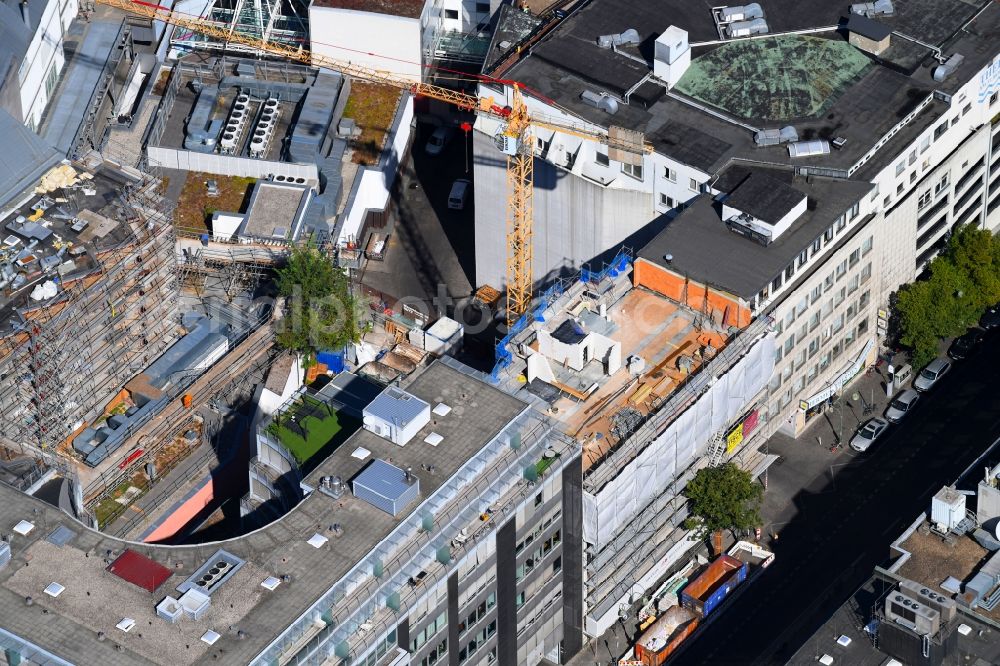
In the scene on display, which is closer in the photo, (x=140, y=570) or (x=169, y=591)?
(x=169, y=591)

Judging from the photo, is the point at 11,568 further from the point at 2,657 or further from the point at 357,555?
the point at 357,555

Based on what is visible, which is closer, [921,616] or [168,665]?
[168,665]

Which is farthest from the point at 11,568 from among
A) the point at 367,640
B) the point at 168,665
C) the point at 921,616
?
the point at 921,616

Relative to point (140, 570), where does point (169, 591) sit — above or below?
below

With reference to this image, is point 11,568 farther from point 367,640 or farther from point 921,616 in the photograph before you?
point 921,616

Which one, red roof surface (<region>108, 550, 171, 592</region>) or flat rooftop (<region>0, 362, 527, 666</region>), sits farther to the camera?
red roof surface (<region>108, 550, 171, 592</region>)

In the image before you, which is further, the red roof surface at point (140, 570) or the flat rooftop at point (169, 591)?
the red roof surface at point (140, 570)
